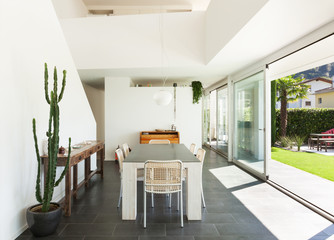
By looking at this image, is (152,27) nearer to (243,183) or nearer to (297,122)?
(243,183)

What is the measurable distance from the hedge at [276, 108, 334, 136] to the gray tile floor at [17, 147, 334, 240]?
791cm

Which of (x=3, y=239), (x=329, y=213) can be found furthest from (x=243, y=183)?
(x=3, y=239)

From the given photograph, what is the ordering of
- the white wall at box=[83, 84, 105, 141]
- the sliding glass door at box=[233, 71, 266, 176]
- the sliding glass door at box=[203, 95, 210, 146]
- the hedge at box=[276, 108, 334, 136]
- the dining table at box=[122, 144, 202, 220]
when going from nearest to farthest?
1. the dining table at box=[122, 144, 202, 220]
2. the sliding glass door at box=[233, 71, 266, 176]
3. the white wall at box=[83, 84, 105, 141]
4. the sliding glass door at box=[203, 95, 210, 146]
5. the hedge at box=[276, 108, 334, 136]

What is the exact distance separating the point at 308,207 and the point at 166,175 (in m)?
2.23

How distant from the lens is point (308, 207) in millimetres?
3396

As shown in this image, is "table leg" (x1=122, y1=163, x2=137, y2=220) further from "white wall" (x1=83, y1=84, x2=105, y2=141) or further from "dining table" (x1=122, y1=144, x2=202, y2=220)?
"white wall" (x1=83, y1=84, x2=105, y2=141)

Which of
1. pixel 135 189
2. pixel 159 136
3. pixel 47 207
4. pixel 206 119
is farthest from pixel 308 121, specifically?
pixel 47 207

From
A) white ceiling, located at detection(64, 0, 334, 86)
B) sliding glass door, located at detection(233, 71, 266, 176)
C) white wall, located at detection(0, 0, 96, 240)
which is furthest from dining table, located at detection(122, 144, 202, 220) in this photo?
sliding glass door, located at detection(233, 71, 266, 176)

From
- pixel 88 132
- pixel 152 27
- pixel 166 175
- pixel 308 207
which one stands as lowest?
pixel 308 207

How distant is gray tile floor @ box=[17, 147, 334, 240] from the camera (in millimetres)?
2586

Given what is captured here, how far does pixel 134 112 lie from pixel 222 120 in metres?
3.11

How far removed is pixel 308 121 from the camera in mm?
10742

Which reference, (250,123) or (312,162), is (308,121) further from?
(250,123)

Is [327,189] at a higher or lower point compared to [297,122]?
lower
